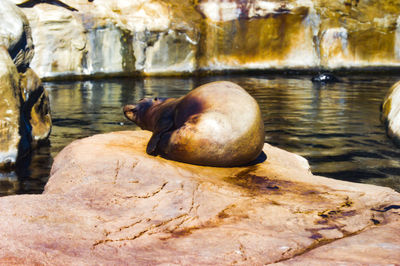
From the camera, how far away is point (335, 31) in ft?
60.4

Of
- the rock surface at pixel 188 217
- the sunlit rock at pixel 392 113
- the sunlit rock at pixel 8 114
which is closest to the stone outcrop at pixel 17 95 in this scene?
the sunlit rock at pixel 8 114

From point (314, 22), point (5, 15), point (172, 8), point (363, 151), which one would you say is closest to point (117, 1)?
point (172, 8)

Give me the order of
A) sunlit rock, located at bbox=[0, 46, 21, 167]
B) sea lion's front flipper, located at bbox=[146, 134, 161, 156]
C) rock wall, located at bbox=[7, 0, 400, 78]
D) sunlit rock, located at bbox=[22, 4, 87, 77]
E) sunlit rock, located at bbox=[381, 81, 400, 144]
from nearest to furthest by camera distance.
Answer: sea lion's front flipper, located at bbox=[146, 134, 161, 156] → sunlit rock, located at bbox=[0, 46, 21, 167] → sunlit rock, located at bbox=[381, 81, 400, 144] → sunlit rock, located at bbox=[22, 4, 87, 77] → rock wall, located at bbox=[7, 0, 400, 78]

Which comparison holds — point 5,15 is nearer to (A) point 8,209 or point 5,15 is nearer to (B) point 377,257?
(A) point 8,209

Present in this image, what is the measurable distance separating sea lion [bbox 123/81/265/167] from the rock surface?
160 millimetres

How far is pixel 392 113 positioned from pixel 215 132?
14.0ft

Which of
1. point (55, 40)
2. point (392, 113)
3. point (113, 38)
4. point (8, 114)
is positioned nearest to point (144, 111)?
point (8, 114)

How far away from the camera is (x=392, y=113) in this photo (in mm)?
7266

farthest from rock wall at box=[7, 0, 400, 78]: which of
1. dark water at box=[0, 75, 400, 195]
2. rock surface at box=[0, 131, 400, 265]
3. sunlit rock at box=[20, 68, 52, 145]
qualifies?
rock surface at box=[0, 131, 400, 265]

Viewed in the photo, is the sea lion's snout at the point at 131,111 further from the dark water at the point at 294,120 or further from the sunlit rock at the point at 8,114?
the sunlit rock at the point at 8,114

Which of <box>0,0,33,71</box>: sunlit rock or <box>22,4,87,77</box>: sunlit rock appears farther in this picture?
<box>22,4,87,77</box>: sunlit rock

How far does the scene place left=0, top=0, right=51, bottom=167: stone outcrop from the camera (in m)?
5.11

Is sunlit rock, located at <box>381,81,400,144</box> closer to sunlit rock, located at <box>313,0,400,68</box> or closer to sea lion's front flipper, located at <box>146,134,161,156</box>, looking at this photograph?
sea lion's front flipper, located at <box>146,134,161,156</box>

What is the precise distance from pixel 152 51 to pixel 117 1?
6.95 ft
